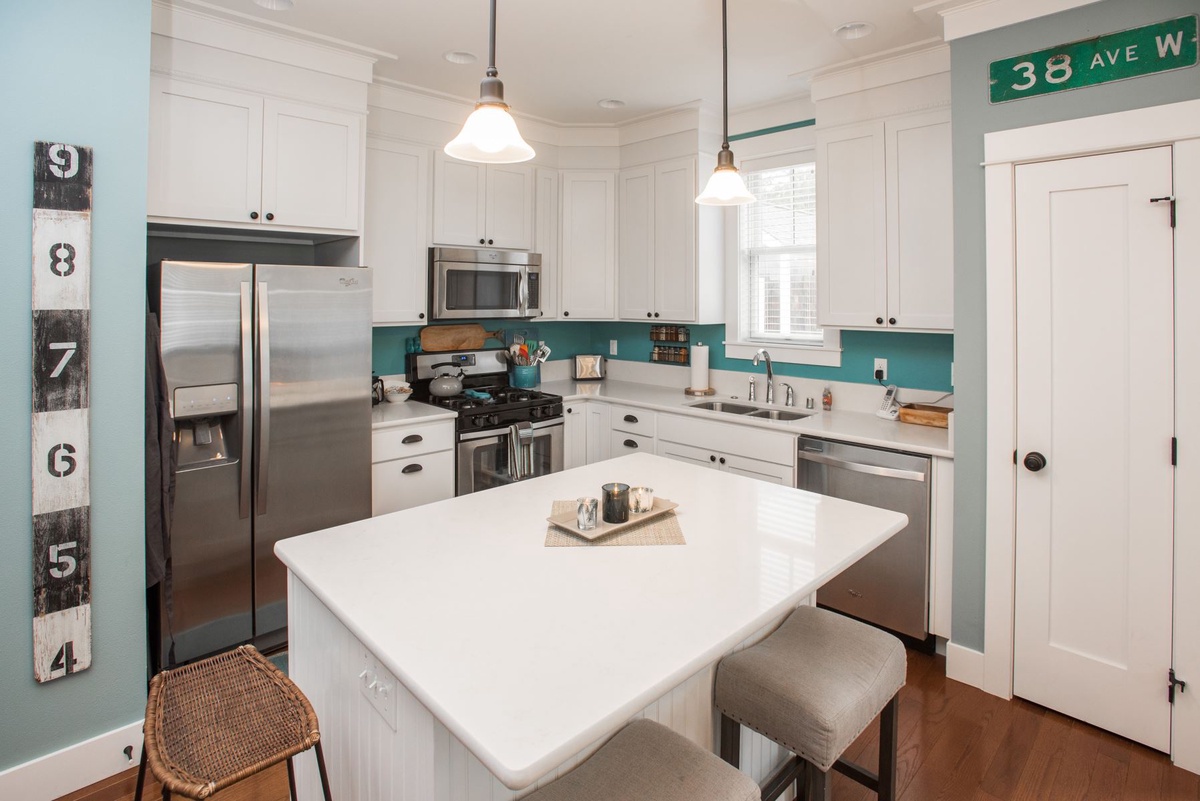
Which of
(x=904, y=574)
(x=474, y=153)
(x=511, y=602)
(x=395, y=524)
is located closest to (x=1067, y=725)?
(x=904, y=574)

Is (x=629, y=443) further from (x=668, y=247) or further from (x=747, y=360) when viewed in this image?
(x=668, y=247)

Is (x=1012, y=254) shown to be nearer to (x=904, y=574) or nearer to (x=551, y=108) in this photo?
(x=904, y=574)

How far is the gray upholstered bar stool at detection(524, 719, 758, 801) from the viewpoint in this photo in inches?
47.4

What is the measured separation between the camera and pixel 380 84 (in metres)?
3.58

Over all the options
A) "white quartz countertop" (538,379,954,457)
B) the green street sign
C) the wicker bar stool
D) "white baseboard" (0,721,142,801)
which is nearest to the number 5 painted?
"white baseboard" (0,721,142,801)

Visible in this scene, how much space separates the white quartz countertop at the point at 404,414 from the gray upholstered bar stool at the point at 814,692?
7.17 ft

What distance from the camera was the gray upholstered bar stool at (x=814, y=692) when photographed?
4.87 feet

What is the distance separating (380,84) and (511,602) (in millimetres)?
3217

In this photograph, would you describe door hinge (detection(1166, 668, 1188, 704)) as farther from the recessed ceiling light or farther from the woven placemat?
the recessed ceiling light

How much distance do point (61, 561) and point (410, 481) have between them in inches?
59.9

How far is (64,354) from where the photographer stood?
79.3 inches

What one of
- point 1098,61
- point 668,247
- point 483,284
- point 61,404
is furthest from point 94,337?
point 1098,61

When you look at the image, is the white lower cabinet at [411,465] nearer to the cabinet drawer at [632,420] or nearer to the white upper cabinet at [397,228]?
the white upper cabinet at [397,228]

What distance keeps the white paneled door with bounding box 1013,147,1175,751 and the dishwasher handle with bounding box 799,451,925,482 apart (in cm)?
41
